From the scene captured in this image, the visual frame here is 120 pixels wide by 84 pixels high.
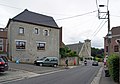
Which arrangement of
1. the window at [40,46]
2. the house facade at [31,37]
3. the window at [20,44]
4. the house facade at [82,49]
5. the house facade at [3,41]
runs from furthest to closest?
1. the house facade at [82,49]
2. the window at [40,46]
3. the window at [20,44]
4. the house facade at [31,37]
5. the house facade at [3,41]

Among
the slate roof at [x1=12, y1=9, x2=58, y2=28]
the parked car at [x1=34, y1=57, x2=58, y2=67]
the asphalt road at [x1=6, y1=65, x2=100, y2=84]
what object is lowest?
the asphalt road at [x1=6, y1=65, x2=100, y2=84]

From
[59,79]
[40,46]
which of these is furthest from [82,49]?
[59,79]

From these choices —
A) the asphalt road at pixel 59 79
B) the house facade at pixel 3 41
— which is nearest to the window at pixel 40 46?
the house facade at pixel 3 41

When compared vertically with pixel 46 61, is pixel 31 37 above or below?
above

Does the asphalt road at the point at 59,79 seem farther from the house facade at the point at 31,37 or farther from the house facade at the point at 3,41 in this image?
the house facade at the point at 31,37

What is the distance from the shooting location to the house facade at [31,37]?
43562mm

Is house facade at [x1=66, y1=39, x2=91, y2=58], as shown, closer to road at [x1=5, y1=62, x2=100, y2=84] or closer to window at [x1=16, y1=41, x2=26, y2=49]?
window at [x1=16, y1=41, x2=26, y2=49]

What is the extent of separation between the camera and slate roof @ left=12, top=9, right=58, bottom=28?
45.9 m

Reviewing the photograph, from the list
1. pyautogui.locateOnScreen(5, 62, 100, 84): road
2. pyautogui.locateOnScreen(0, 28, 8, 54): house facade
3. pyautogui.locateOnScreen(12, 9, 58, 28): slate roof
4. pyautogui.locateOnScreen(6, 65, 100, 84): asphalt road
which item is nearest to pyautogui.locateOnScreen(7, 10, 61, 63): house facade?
pyautogui.locateOnScreen(12, 9, 58, 28): slate roof

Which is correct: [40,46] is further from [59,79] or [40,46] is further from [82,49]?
[82,49]

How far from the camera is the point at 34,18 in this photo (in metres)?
49.4

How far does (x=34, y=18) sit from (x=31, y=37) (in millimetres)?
4624

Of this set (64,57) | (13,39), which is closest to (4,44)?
(13,39)

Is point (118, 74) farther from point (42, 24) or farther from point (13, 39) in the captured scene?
point (42, 24)
